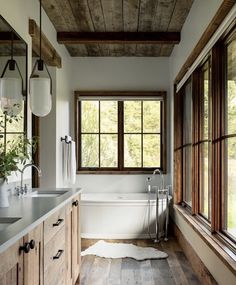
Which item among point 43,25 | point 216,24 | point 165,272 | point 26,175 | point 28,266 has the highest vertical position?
point 43,25

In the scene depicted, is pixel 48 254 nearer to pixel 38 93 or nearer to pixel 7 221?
pixel 7 221

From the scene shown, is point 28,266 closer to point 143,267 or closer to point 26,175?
point 26,175

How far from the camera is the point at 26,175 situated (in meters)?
3.37

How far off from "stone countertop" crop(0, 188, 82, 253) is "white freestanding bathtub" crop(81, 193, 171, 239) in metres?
2.33

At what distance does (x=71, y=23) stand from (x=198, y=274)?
3124 millimetres

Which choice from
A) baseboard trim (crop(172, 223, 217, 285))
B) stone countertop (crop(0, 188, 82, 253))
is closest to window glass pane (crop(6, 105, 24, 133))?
stone countertop (crop(0, 188, 82, 253))

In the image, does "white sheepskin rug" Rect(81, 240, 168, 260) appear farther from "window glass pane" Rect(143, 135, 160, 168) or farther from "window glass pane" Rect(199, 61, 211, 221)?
"window glass pane" Rect(143, 135, 160, 168)

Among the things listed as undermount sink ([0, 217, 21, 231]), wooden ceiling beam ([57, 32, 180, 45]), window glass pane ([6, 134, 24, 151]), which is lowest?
undermount sink ([0, 217, 21, 231])

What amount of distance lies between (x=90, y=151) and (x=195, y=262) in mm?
2710

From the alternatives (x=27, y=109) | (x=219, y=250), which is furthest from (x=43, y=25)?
(x=219, y=250)

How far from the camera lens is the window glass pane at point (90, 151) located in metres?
5.83

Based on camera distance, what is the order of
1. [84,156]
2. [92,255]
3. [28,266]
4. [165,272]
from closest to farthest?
[28,266], [165,272], [92,255], [84,156]

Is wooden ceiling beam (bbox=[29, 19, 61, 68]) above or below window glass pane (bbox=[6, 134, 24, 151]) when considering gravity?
above

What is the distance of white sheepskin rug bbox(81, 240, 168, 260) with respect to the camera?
4.17m
